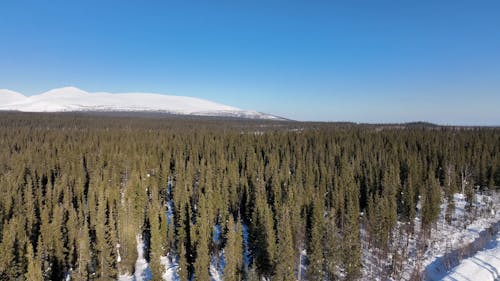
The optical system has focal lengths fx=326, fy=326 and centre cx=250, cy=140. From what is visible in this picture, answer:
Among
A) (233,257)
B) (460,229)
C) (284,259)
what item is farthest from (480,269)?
(233,257)

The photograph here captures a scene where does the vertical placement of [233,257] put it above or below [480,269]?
below

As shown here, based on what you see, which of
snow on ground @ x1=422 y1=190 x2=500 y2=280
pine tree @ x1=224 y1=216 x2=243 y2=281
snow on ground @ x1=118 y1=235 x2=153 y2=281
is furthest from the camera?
snow on ground @ x1=422 y1=190 x2=500 y2=280

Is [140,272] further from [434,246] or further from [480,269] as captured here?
[434,246]

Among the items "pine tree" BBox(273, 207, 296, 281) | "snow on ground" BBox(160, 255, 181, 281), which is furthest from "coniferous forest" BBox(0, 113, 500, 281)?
"snow on ground" BBox(160, 255, 181, 281)

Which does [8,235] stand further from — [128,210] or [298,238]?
[298,238]

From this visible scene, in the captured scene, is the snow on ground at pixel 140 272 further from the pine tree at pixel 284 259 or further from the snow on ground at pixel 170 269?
the pine tree at pixel 284 259

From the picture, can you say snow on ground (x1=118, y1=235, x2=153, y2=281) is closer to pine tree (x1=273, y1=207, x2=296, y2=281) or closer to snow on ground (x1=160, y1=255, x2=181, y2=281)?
snow on ground (x1=160, y1=255, x2=181, y2=281)

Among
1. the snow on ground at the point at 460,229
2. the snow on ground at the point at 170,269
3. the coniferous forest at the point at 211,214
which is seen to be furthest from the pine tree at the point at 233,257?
the snow on ground at the point at 460,229

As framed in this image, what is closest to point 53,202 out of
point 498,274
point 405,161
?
point 498,274
